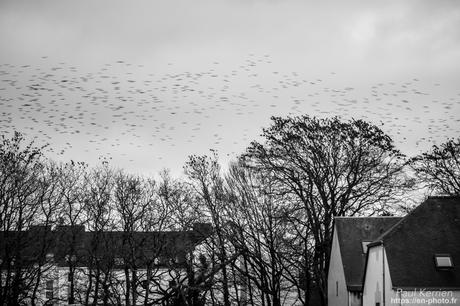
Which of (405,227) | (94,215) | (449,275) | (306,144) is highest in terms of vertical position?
(306,144)

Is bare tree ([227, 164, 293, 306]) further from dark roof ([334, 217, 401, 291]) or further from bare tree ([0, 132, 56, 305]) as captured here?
bare tree ([0, 132, 56, 305])

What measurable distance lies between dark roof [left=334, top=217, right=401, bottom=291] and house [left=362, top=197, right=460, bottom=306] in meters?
4.05

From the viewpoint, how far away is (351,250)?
37562mm

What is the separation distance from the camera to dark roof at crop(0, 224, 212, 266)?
40.1 meters

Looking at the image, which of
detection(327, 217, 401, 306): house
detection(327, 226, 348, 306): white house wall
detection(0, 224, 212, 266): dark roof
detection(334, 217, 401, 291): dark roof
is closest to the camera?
detection(327, 217, 401, 306): house

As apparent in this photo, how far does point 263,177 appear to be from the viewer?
129ft

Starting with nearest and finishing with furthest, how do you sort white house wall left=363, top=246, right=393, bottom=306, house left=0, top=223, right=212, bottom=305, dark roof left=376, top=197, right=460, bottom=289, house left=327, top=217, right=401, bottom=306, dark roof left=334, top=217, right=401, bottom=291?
dark roof left=376, top=197, right=460, bottom=289 → white house wall left=363, top=246, right=393, bottom=306 → house left=327, top=217, right=401, bottom=306 → dark roof left=334, top=217, right=401, bottom=291 → house left=0, top=223, right=212, bottom=305

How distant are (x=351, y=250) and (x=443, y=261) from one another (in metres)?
8.88

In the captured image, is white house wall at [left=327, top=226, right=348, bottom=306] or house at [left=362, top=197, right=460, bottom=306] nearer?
house at [left=362, top=197, right=460, bottom=306]

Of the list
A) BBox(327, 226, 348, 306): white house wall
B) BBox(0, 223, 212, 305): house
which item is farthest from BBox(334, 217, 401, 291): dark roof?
BBox(0, 223, 212, 305): house

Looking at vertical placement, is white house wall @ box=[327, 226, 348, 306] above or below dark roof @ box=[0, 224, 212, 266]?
below

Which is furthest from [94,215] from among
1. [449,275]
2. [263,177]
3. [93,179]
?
[449,275]

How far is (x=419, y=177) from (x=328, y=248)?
842 centimetres

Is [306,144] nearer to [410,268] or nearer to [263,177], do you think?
[263,177]
